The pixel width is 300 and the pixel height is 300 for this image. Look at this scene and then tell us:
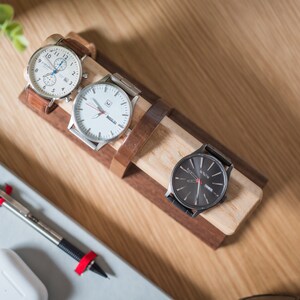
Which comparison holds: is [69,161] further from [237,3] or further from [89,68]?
[237,3]

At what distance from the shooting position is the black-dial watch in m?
0.70

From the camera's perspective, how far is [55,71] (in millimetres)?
716

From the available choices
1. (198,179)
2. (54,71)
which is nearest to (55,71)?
(54,71)

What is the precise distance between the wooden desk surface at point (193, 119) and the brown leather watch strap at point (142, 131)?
3.7 inches

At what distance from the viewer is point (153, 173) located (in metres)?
0.72

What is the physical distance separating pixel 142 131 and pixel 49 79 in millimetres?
152

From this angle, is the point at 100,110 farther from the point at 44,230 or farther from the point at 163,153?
the point at 44,230

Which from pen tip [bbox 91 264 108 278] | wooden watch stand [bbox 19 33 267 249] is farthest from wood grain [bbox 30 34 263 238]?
pen tip [bbox 91 264 108 278]

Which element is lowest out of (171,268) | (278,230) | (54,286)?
(54,286)

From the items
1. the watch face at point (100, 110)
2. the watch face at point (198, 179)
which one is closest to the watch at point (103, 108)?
the watch face at point (100, 110)

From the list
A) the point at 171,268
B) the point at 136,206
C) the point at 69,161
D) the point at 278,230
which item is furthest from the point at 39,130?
the point at 278,230

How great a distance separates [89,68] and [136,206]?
0.23 meters

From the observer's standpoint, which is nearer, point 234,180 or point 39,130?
point 234,180

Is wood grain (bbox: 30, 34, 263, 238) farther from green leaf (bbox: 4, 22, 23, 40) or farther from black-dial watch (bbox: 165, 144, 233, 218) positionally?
green leaf (bbox: 4, 22, 23, 40)
